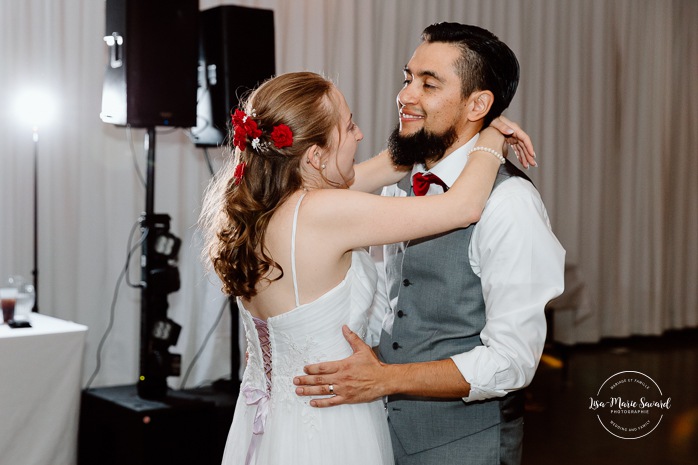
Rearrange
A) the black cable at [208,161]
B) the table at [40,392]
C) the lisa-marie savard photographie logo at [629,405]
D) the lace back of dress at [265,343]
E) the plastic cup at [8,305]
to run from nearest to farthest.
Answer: the lace back of dress at [265,343] < the table at [40,392] < the plastic cup at [8,305] < the lisa-marie savard photographie logo at [629,405] < the black cable at [208,161]

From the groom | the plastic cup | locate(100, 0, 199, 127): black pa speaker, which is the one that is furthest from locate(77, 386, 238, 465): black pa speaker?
the groom

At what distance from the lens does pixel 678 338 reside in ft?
26.0

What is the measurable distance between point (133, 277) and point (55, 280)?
0.47 m

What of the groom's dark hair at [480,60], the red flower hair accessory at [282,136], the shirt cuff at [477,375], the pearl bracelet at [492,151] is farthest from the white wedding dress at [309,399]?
the groom's dark hair at [480,60]

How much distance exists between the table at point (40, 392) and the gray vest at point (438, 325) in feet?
5.87

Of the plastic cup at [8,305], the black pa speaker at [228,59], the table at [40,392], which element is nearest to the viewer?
the table at [40,392]

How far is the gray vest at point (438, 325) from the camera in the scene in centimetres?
192

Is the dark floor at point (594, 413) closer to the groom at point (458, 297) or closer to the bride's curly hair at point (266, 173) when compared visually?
the groom at point (458, 297)

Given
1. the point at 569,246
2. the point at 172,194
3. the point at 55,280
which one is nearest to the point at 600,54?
the point at 569,246

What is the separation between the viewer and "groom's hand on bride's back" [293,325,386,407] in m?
1.86

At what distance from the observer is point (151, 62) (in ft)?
13.0

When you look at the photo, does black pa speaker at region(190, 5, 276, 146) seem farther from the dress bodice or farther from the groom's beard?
the dress bodice

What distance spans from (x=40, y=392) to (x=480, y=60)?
2.19 meters

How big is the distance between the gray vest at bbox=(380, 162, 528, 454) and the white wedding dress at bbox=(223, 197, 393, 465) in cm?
8
